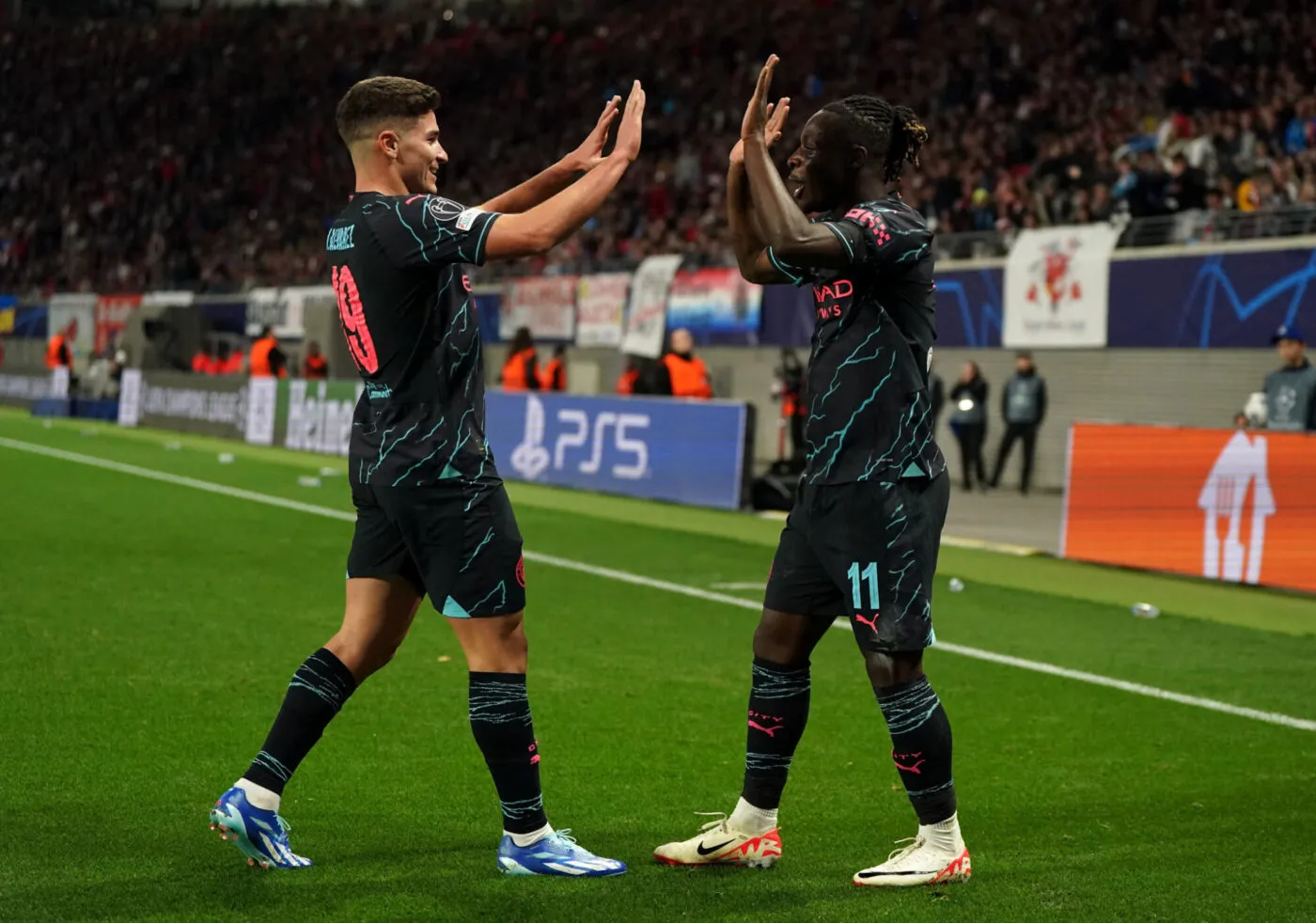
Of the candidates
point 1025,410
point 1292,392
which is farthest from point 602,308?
point 1292,392

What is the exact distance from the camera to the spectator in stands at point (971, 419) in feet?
73.9

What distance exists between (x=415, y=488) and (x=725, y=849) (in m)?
1.31

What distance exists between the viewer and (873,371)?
14.7ft

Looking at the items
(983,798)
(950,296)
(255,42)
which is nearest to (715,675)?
(983,798)

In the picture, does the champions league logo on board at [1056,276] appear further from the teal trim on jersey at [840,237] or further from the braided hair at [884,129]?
the teal trim on jersey at [840,237]

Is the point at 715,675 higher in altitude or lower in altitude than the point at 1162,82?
lower

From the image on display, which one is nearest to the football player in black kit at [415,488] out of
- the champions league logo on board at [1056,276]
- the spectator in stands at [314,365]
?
the champions league logo on board at [1056,276]

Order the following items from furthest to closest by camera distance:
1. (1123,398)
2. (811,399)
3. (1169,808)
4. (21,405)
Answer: (21,405), (1123,398), (1169,808), (811,399)

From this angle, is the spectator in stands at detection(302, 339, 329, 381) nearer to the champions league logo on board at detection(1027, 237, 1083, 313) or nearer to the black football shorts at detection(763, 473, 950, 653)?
the champions league logo on board at detection(1027, 237, 1083, 313)

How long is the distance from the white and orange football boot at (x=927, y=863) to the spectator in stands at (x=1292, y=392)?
36.7ft

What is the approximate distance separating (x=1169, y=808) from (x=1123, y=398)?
1642 centimetres

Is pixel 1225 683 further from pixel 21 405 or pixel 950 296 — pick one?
pixel 21 405

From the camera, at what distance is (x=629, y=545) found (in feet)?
46.6

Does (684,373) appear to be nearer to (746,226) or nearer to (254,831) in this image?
(746,226)
